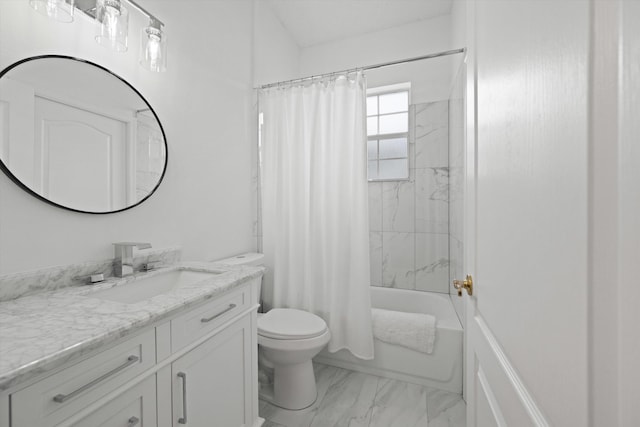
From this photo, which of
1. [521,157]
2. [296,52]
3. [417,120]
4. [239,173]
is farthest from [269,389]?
[296,52]

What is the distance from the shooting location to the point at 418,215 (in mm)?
2795

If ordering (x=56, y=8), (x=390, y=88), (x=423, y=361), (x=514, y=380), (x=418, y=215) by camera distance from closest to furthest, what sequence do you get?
(x=514, y=380) < (x=56, y=8) < (x=423, y=361) < (x=418, y=215) < (x=390, y=88)

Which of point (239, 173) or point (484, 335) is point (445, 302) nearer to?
point (484, 335)

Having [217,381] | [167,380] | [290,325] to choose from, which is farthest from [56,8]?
[290,325]

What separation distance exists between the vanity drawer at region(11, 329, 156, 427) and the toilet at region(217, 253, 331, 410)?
2.93 ft

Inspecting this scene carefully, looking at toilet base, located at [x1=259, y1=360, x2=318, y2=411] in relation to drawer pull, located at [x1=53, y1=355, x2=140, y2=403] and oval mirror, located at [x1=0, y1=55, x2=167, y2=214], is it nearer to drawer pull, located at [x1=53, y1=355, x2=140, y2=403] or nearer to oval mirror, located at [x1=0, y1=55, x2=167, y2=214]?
drawer pull, located at [x1=53, y1=355, x2=140, y2=403]

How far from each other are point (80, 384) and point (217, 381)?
22.4 inches

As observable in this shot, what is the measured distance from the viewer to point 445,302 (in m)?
2.48

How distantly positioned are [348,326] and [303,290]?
41 cm

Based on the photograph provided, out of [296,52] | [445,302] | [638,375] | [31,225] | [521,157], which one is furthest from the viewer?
[296,52]

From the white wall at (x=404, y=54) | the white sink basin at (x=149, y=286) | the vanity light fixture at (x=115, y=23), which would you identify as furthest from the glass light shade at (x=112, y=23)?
the white wall at (x=404, y=54)

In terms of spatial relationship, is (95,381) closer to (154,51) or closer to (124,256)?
(124,256)

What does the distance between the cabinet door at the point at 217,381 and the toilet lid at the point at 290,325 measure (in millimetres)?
338

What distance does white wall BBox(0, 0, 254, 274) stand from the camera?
1047mm
